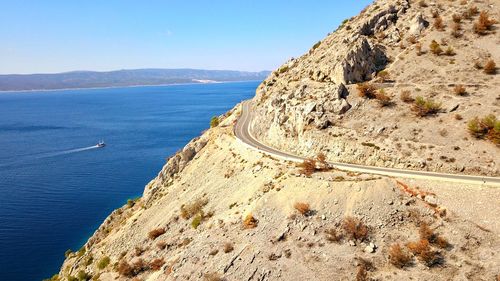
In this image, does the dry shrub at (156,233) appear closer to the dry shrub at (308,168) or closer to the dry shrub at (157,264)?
the dry shrub at (157,264)

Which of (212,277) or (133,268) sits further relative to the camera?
(133,268)

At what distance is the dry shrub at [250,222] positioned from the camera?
3619cm

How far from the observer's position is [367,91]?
51.8 metres

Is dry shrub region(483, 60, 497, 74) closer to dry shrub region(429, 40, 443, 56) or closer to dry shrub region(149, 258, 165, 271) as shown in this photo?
dry shrub region(429, 40, 443, 56)

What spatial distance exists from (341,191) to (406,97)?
2087 centimetres

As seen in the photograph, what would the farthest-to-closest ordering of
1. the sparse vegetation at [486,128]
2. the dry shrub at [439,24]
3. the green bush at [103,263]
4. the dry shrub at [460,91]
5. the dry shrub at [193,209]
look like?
the dry shrub at [439,24]
the dry shrub at [460,91]
the dry shrub at [193,209]
the green bush at [103,263]
the sparse vegetation at [486,128]

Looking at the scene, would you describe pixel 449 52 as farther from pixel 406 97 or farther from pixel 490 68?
pixel 406 97

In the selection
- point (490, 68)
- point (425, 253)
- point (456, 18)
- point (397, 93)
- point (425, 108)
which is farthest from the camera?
point (456, 18)

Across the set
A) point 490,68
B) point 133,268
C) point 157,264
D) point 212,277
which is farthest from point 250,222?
point 490,68

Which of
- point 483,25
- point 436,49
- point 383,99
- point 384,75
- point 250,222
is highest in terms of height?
Result: point 483,25

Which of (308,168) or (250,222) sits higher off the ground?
(308,168)

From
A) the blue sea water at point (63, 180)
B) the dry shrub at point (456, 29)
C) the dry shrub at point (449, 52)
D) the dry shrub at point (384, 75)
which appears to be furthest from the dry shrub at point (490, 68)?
the blue sea water at point (63, 180)

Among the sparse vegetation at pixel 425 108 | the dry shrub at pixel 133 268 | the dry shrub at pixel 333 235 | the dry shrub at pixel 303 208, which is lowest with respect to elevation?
the dry shrub at pixel 133 268

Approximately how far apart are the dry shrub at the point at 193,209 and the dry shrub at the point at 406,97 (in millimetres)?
29837
